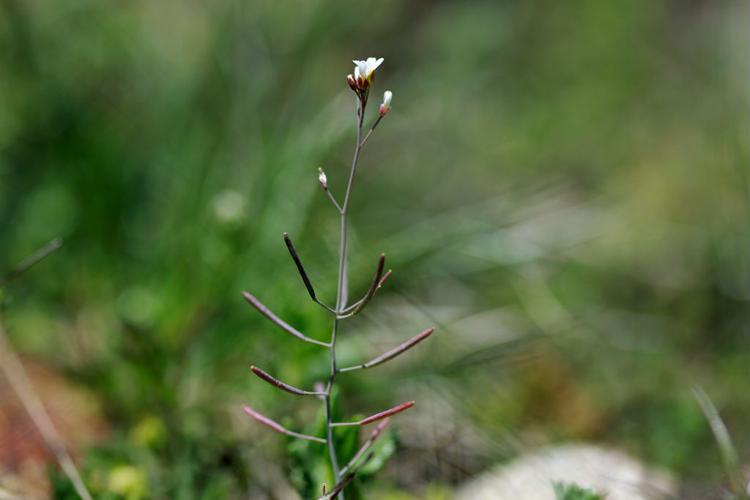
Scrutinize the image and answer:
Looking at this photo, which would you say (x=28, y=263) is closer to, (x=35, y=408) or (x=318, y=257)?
(x=35, y=408)

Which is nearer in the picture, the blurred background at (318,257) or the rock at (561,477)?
the rock at (561,477)

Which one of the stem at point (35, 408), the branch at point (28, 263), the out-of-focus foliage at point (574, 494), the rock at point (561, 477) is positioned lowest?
the out-of-focus foliage at point (574, 494)

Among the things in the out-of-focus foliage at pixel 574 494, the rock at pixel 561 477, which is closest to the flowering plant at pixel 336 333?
the out-of-focus foliage at pixel 574 494

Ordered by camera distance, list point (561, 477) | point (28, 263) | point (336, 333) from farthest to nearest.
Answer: point (561, 477)
point (28, 263)
point (336, 333)

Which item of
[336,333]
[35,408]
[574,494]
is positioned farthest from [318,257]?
[574,494]

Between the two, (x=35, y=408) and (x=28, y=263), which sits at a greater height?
(x=28, y=263)

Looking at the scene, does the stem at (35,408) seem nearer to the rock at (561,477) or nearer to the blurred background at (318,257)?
the blurred background at (318,257)
